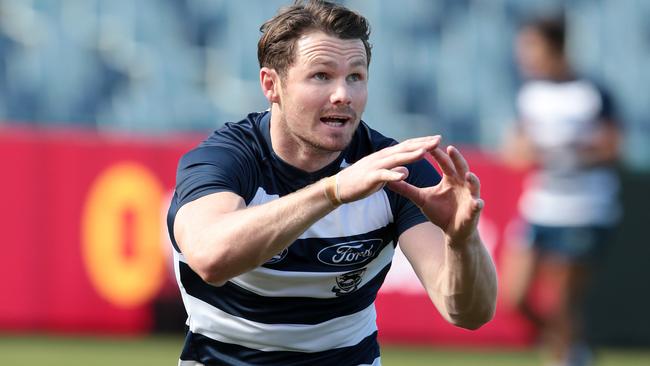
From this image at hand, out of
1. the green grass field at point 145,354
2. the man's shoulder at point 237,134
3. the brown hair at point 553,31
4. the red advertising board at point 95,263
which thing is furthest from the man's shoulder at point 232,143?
the red advertising board at point 95,263

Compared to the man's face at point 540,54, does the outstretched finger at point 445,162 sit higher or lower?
lower

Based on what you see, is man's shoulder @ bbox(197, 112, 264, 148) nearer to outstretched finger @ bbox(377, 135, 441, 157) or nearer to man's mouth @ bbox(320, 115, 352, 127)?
man's mouth @ bbox(320, 115, 352, 127)

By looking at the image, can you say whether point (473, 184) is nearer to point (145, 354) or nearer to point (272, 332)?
point (272, 332)

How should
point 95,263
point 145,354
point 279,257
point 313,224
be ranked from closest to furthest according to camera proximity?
point 313,224 → point 279,257 → point 145,354 → point 95,263

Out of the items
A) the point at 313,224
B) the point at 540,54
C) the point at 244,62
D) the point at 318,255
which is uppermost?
the point at 244,62

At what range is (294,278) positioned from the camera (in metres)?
4.66

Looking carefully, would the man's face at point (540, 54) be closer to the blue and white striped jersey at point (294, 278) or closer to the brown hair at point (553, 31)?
the brown hair at point (553, 31)

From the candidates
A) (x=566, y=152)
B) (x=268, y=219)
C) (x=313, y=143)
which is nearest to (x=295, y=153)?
(x=313, y=143)

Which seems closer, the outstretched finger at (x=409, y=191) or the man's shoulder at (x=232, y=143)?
the outstretched finger at (x=409, y=191)

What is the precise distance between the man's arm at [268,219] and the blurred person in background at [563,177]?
5.65 metres

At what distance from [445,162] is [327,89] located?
0.52 m

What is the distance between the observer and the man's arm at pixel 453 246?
4195 millimetres

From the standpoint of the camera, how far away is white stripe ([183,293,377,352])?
470 centimetres

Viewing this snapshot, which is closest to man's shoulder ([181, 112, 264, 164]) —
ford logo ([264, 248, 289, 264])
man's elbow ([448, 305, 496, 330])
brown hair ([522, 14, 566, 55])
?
ford logo ([264, 248, 289, 264])
